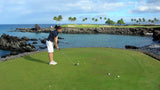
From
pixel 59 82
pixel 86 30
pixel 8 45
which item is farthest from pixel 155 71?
pixel 86 30

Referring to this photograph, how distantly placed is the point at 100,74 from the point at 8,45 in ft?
88.0

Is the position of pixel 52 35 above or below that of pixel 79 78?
above

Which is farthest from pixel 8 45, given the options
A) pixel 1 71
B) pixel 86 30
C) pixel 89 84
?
pixel 86 30

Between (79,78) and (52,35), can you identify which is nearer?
(79,78)

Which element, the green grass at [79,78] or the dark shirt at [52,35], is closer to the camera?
the green grass at [79,78]

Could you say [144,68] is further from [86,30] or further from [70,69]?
[86,30]

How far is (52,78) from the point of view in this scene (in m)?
6.20

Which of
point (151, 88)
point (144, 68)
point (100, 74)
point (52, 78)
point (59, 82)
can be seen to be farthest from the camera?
point (144, 68)

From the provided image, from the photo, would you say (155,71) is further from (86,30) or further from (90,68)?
(86,30)

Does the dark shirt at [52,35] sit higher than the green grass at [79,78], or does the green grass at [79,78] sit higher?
the dark shirt at [52,35]

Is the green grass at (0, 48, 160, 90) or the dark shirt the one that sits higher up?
the dark shirt

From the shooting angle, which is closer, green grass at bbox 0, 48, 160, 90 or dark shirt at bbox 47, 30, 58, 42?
green grass at bbox 0, 48, 160, 90

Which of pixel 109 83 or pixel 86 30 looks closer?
pixel 109 83

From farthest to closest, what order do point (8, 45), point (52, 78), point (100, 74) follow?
point (8, 45) → point (100, 74) → point (52, 78)
